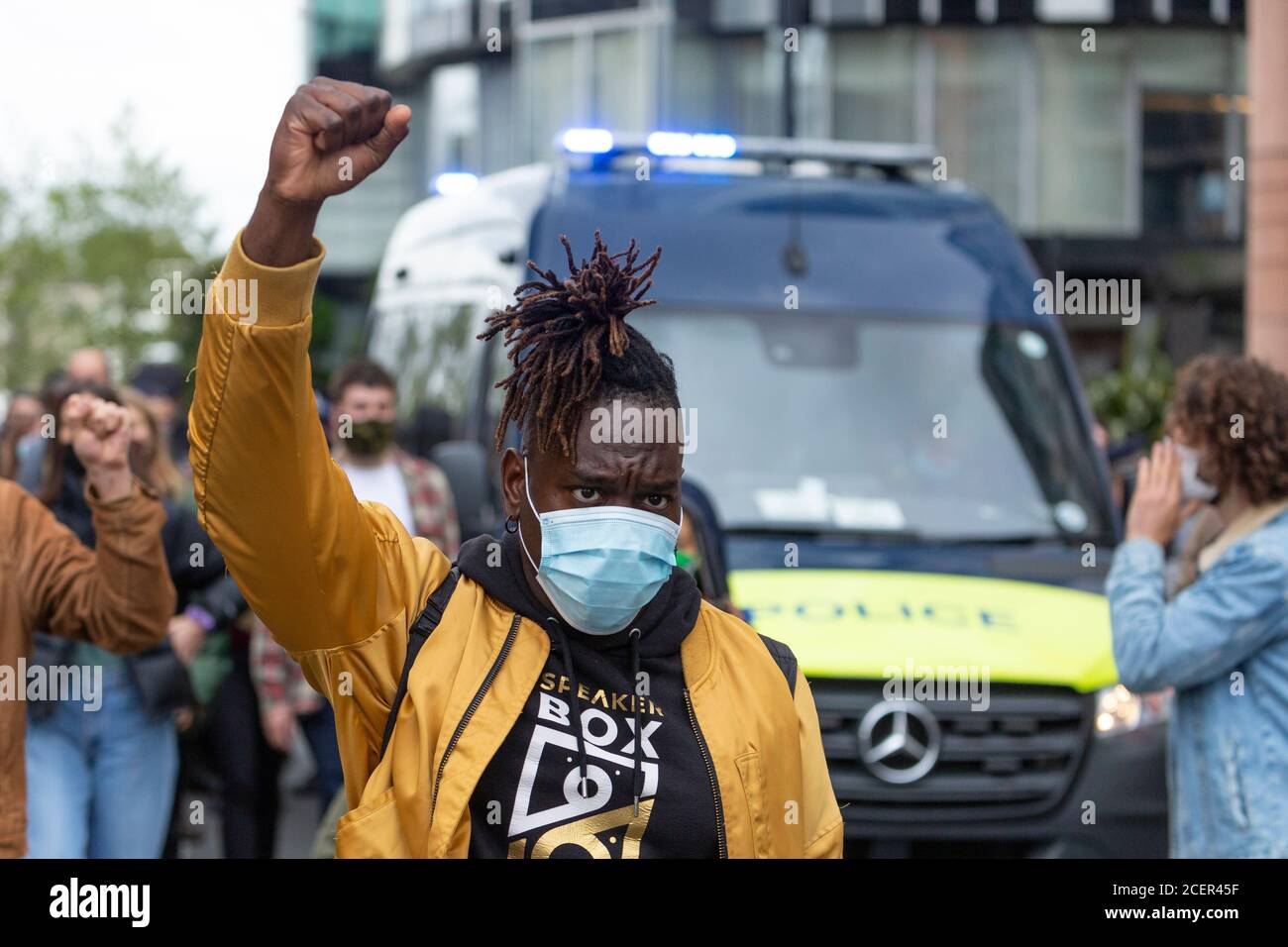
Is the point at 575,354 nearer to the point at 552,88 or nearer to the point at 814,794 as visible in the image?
the point at 814,794

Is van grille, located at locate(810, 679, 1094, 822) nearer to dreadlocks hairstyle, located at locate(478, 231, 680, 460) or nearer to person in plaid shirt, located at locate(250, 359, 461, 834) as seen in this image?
person in plaid shirt, located at locate(250, 359, 461, 834)

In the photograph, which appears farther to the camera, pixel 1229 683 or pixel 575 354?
pixel 1229 683

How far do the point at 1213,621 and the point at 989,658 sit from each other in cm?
135

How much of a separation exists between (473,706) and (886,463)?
12.9ft

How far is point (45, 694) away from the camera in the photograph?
4.81 meters

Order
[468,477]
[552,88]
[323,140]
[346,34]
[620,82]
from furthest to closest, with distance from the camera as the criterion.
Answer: [346,34] → [552,88] → [620,82] → [468,477] → [323,140]

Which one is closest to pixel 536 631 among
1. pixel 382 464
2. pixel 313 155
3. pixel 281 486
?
pixel 281 486

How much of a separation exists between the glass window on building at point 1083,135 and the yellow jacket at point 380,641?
2588cm

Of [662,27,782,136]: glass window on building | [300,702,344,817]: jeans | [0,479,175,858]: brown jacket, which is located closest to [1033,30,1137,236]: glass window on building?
[662,27,782,136]: glass window on building

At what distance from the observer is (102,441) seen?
146 inches

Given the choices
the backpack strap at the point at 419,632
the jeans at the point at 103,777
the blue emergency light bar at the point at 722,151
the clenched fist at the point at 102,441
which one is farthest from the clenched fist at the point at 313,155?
the blue emergency light bar at the point at 722,151

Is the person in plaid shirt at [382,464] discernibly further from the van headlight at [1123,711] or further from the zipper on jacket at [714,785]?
the zipper on jacket at [714,785]

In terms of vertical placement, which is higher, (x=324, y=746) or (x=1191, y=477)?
(x=1191, y=477)
